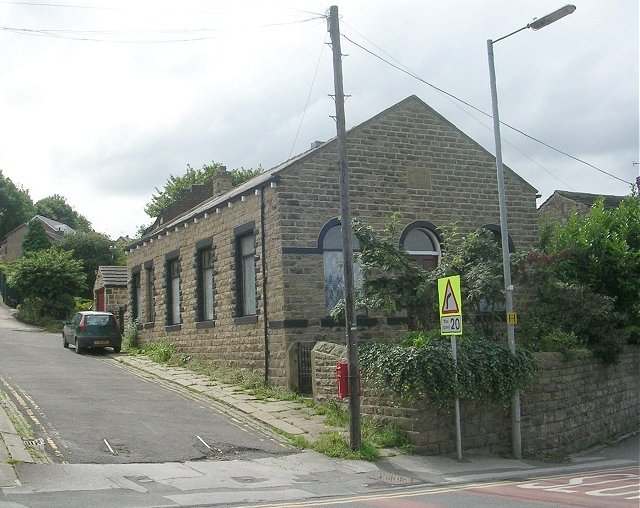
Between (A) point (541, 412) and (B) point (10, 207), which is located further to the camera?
(B) point (10, 207)

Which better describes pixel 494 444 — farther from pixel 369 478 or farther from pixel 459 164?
pixel 459 164

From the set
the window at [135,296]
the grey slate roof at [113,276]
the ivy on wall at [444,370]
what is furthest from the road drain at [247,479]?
the grey slate roof at [113,276]

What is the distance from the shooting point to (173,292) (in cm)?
2508

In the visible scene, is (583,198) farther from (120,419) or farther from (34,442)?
(34,442)

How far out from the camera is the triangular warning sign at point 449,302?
13.1 metres

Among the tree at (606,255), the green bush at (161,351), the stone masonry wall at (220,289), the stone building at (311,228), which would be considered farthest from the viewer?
the green bush at (161,351)

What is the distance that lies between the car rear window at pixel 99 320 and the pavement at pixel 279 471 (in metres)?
11.8

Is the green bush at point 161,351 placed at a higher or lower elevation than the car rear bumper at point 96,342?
lower

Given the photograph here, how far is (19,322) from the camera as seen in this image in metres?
38.9

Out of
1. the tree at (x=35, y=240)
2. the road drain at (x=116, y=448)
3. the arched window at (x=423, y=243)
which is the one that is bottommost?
the road drain at (x=116, y=448)

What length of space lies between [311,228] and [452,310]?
579 centimetres

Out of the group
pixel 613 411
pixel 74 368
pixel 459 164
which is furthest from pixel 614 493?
pixel 74 368

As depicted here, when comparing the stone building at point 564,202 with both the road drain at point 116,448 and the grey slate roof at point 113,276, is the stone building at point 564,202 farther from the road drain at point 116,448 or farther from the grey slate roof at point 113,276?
the road drain at point 116,448

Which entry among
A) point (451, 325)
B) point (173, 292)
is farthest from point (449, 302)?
point (173, 292)
